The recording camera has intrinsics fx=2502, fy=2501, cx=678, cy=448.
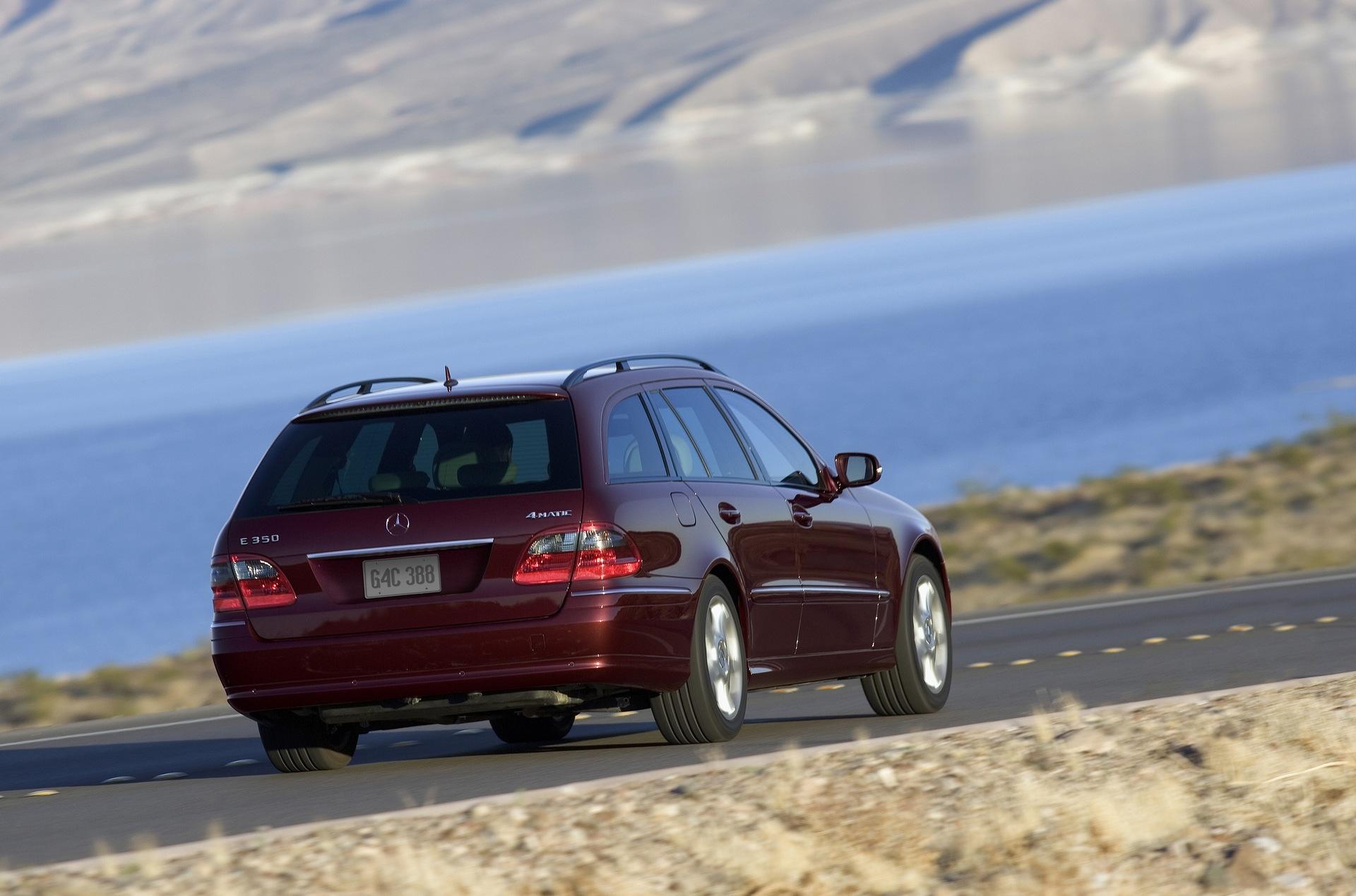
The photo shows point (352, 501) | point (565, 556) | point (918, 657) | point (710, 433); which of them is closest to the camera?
point (565, 556)

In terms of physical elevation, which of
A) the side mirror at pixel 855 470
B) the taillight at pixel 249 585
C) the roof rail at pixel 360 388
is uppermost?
the roof rail at pixel 360 388

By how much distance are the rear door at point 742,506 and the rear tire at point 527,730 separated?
154cm

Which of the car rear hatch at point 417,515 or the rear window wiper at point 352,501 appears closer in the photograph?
the car rear hatch at point 417,515

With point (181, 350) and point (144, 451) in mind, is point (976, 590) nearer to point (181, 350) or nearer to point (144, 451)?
point (144, 451)

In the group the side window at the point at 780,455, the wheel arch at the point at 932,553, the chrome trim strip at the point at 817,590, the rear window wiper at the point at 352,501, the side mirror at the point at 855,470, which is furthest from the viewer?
the wheel arch at the point at 932,553

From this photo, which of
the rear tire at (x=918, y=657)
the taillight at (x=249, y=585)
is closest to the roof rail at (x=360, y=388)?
the taillight at (x=249, y=585)

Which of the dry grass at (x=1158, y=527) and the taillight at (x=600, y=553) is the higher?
the taillight at (x=600, y=553)

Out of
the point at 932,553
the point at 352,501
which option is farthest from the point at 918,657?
the point at 352,501

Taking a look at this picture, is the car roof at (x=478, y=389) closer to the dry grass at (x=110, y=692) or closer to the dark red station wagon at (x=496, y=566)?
the dark red station wagon at (x=496, y=566)

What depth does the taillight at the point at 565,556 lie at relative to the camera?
948cm

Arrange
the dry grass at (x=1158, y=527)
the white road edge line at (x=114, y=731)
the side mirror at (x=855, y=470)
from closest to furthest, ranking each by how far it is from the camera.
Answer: the side mirror at (x=855, y=470) < the white road edge line at (x=114, y=731) < the dry grass at (x=1158, y=527)

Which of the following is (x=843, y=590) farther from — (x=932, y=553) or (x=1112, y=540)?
(x=1112, y=540)

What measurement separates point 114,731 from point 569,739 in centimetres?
470

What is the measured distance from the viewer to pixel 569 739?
11.8 meters
